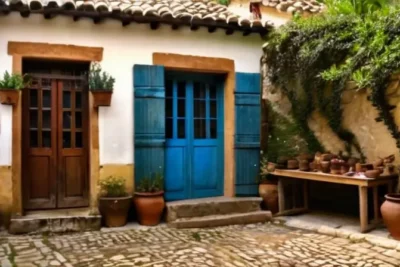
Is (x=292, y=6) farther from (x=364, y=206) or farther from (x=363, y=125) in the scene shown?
(x=364, y=206)

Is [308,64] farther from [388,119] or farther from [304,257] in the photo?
[304,257]

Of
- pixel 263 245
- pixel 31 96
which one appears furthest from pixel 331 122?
pixel 31 96

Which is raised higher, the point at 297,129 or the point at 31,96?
the point at 31,96

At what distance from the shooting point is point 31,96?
6156 mm

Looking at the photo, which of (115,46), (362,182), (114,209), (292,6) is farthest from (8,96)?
(292,6)

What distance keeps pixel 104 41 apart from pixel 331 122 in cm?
368

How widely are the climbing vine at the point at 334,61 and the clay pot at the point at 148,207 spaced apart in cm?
269

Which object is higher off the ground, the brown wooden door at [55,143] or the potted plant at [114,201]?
the brown wooden door at [55,143]

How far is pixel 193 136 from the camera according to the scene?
7000 mm

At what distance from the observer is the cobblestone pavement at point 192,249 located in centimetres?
445

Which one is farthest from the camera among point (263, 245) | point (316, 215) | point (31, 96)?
point (316, 215)

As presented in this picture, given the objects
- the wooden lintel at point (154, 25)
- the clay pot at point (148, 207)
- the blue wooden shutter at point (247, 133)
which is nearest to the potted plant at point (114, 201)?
the clay pot at point (148, 207)

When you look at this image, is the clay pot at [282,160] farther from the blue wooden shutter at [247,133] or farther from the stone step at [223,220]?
the stone step at [223,220]

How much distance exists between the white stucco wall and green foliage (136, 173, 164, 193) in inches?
15.2
